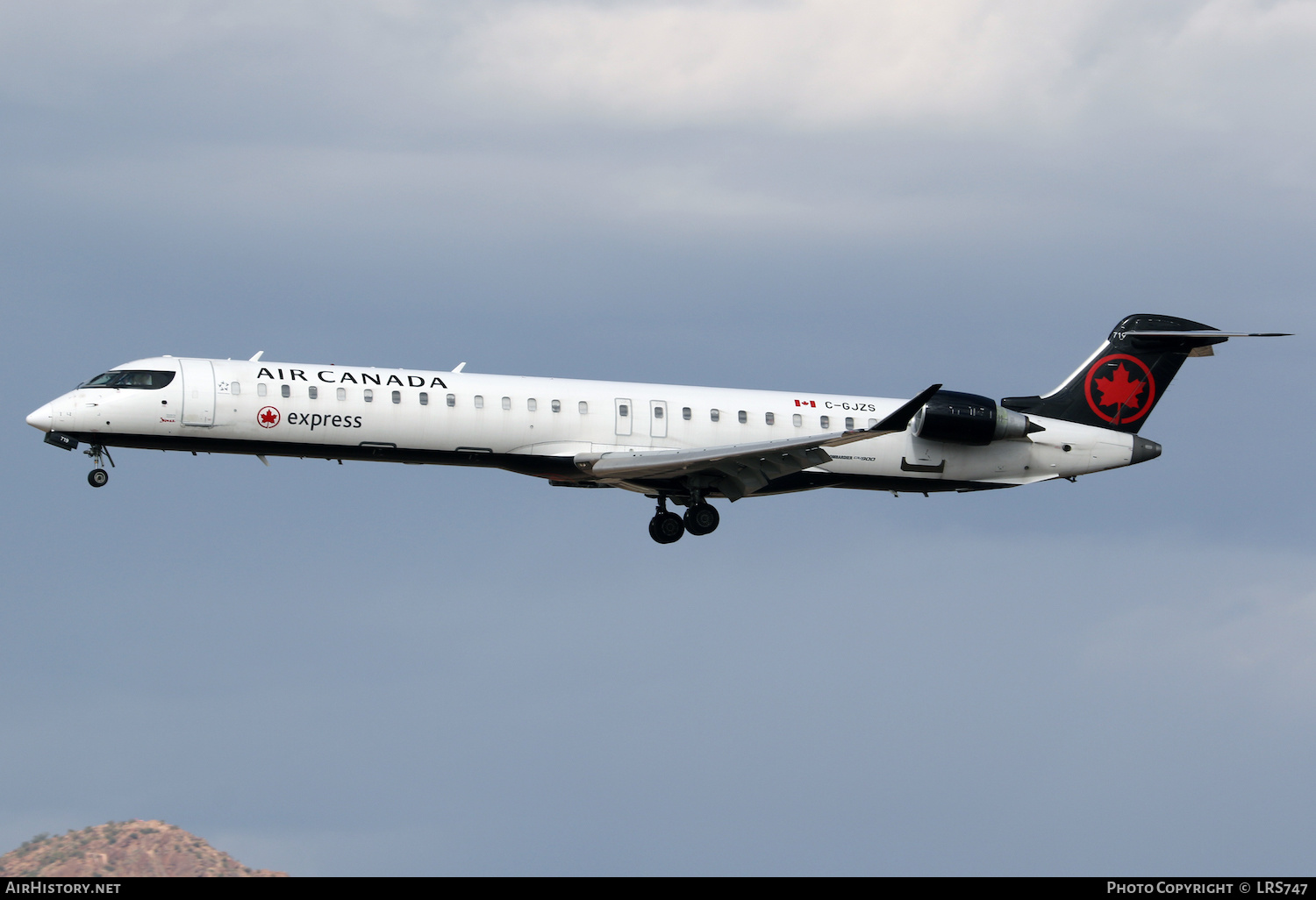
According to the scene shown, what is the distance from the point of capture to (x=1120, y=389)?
45.0 meters

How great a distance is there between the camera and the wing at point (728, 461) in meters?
38.6

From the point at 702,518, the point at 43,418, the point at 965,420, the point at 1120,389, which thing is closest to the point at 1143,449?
the point at 1120,389

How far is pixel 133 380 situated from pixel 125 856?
5384cm

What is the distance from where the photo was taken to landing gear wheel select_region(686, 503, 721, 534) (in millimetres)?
41188

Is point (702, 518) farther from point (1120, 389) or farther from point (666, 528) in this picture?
point (1120, 389)

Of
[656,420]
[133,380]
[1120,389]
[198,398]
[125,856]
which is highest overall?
[1120,389]

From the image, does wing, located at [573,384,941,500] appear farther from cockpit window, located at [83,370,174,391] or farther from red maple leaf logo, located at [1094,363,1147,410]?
cockpit window, located at [83,370,174,391]

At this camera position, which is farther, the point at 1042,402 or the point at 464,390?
the point at 1042,402

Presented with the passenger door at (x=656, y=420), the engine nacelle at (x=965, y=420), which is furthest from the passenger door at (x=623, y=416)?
the engine nacelle at (x=965, y=420)

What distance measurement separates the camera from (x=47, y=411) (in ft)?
123

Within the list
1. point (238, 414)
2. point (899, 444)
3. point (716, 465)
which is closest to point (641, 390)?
point (716, 465)
